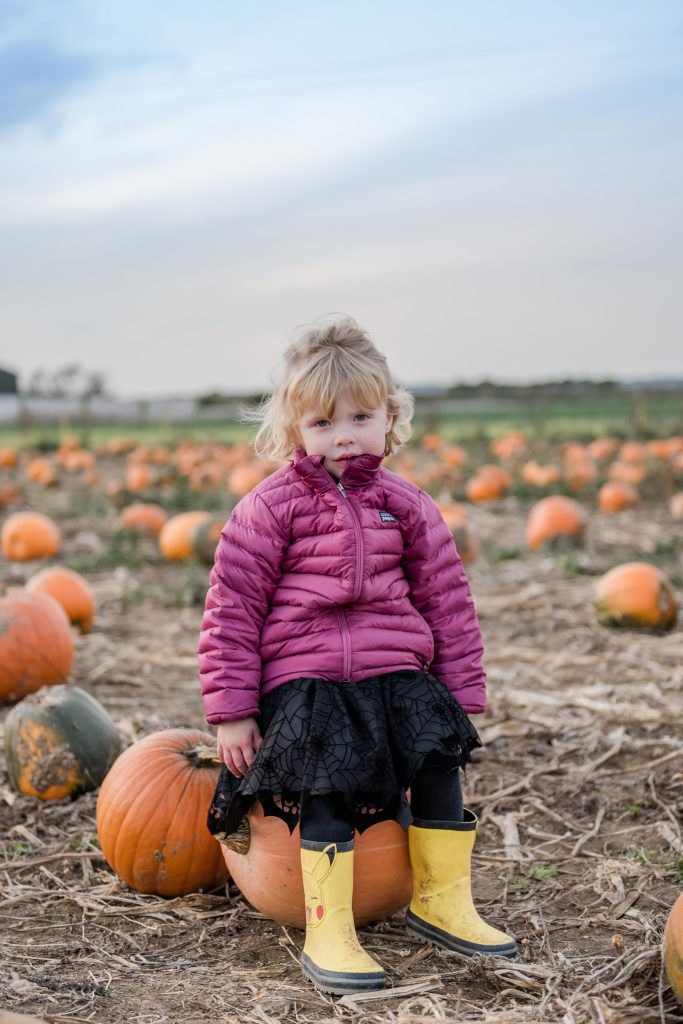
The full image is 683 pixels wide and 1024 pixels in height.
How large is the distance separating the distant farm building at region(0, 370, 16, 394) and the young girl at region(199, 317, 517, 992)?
95.0ft

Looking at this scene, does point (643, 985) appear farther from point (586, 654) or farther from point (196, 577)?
point (196, 577)

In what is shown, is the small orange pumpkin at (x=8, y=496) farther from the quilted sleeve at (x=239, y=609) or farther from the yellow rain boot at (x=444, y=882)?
the yellow rain boot at (x=444, y=882)

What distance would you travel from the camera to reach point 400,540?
3176 mm

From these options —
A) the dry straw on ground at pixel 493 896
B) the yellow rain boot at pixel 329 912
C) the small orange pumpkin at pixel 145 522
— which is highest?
the small orange pumpkin at pixel 145 522

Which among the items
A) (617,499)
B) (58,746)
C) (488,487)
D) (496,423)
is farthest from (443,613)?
(496,423)

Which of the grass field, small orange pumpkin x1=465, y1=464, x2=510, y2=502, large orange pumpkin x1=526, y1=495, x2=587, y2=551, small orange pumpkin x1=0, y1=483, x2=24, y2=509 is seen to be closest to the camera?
large orange pumpkin x1=526, y1=495, x2=587, y2=551

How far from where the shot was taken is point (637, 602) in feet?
21.8

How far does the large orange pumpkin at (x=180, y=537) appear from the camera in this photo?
29.9 feet

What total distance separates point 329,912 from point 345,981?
0.64 feet

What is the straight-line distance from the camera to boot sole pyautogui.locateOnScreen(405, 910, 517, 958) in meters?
2.92

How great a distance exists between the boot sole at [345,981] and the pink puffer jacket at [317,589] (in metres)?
0.71

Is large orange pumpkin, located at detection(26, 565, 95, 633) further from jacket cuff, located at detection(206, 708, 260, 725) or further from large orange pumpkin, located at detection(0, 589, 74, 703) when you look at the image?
jacket cuff, located at detection(206, 708, 260, 725)

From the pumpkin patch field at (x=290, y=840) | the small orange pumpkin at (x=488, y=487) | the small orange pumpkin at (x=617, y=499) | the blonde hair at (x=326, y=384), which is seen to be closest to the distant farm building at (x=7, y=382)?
the small orange pumpkin at (x=488, y=487)

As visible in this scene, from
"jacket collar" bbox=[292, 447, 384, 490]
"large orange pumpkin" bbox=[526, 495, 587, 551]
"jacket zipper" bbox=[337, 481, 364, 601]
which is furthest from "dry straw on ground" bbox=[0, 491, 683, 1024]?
"large orange pumpkin" bbox=[526, 495, 587, 551]
